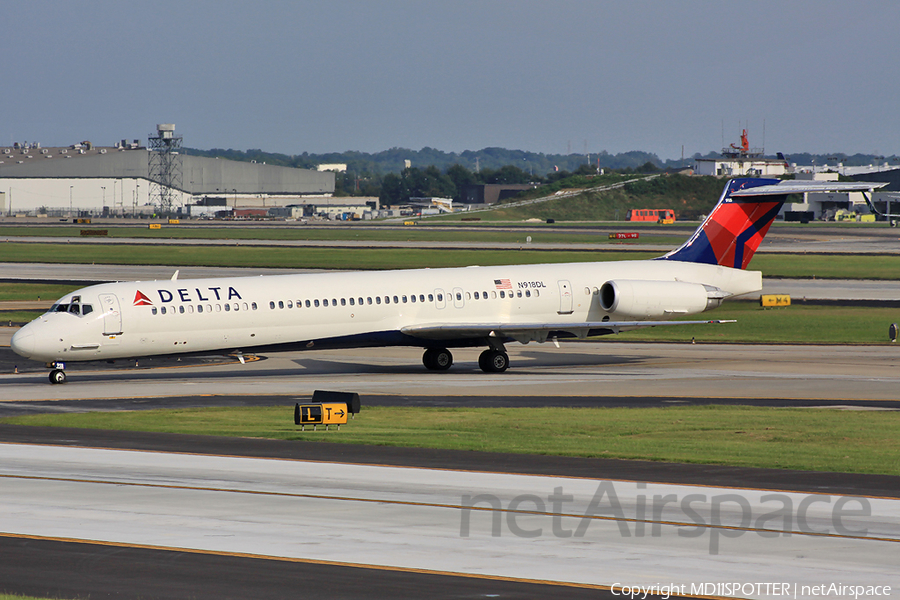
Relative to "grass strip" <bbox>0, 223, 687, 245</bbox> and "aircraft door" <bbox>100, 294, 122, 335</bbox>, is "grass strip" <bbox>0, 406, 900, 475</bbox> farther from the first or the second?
"grass strip" <bbox>0, 223, 687, 245</bbox>

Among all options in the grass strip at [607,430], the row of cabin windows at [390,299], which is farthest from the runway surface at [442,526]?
the row of cabin windows at [390,299]

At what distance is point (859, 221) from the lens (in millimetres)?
167375

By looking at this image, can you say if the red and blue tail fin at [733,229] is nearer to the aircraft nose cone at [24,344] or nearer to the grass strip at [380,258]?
the aircraft nose cone at [24,344]

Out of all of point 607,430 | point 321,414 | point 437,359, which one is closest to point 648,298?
point 437,359

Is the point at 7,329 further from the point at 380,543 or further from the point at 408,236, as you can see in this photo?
the point at 408,236

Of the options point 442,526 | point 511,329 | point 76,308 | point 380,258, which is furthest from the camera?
point 380,258

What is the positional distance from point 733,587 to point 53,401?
2345 centimetres

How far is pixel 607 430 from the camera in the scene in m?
25.8

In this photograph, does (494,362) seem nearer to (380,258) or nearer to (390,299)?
(390,299)

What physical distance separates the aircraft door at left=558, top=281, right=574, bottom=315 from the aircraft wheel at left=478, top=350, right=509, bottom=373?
3.04 metres

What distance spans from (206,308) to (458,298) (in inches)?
362

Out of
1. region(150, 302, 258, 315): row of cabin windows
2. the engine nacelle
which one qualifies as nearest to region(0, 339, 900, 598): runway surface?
region(150, 302, 258, 315): row of cabin windows

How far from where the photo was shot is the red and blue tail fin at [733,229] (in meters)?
43.6

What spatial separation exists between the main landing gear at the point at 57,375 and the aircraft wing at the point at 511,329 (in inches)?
444
